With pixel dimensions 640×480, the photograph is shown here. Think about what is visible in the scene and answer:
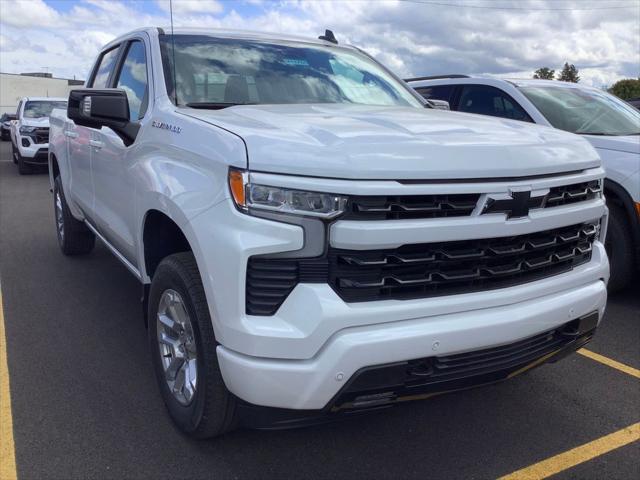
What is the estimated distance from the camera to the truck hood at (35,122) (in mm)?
15477

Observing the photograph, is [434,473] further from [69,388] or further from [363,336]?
[69,388]

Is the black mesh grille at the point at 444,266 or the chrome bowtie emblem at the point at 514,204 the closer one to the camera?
the black mesh grille at the point at 444,266

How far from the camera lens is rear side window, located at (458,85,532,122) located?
6.18 m

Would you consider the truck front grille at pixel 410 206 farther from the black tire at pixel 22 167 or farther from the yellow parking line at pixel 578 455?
the black tire at pixel 22 167

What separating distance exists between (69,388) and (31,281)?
2502 mm

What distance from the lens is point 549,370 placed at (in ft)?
12.8

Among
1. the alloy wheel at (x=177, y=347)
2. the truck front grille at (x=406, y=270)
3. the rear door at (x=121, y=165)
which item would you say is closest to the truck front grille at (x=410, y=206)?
the truck front grille at (x=406, y=270)

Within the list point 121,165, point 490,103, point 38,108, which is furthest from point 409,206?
point 38,108

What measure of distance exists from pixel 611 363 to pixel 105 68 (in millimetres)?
4476

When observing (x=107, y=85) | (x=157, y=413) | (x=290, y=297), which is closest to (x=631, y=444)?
(x=290, y=297)

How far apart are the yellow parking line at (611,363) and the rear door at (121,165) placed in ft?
10.1

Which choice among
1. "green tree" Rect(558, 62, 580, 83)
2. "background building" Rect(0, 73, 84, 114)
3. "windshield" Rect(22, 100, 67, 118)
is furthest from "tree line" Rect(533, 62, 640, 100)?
"background building" Rect(0, 73, 84, 114)

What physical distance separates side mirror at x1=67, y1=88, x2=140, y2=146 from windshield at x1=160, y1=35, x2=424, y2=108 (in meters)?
0.28

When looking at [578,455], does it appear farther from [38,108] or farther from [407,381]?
[38,108]
